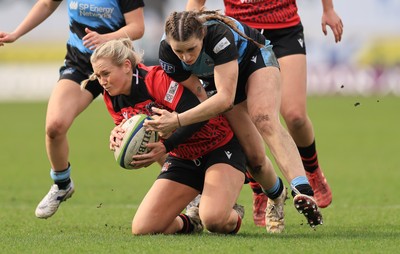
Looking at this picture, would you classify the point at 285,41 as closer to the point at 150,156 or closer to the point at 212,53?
the point at 212,53

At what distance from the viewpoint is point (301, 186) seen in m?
6.80

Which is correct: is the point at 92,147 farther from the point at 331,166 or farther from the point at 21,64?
the point at 21,64

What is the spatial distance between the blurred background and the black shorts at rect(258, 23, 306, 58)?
18998mm

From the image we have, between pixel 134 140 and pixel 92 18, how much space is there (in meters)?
2.18

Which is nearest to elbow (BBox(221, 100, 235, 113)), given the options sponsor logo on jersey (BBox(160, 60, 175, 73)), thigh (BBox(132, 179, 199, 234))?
sponsor logo on jersey (BBox(160, 60, 175, 73))

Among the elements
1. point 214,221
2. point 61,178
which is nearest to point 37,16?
point 61,178

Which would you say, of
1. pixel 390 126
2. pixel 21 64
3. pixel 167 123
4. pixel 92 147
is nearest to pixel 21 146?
pixel 92 147

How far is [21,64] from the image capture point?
30125 millimetres

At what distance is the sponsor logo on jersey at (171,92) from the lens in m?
6.99

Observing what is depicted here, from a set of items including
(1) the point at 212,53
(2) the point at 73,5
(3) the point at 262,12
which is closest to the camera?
(1) the point at 212,53

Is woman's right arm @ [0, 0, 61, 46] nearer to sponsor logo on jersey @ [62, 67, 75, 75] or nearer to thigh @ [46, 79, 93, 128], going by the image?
sponsor logo on jersey @ [62, 67, 75, 75]

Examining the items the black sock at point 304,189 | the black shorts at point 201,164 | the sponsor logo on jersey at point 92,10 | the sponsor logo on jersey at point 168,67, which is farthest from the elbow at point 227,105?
the sponsor logo on jersey at point 92,10

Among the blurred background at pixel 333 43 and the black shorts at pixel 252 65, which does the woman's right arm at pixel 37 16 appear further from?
the blurred background at pixel 333 43

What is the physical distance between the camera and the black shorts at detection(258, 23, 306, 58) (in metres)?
8.43
